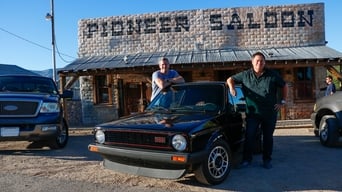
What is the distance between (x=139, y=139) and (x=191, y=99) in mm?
1386

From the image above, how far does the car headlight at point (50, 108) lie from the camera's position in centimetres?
703

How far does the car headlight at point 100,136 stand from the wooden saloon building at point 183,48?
894 centimetres

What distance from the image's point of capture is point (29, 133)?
669 centimetres

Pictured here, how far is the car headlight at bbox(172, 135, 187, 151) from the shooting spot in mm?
4156

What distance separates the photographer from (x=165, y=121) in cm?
460

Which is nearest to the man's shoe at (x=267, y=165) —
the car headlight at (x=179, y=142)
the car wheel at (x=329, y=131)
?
the car headlight at (x=179, y=142)

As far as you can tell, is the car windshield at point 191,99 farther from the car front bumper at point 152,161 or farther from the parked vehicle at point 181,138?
the car front bumper at point 152,161

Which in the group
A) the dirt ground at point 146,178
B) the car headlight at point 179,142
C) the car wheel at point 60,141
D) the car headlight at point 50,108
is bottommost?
the dirt ground at point 146,178

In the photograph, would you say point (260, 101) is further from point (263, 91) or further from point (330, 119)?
point (330, 119)

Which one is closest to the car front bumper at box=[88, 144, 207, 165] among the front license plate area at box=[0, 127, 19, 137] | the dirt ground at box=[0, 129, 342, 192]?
the dirt ground at box=[0, 129, 342, 192]

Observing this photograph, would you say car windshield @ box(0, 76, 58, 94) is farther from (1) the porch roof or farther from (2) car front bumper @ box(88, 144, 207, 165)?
(1) the porch roof

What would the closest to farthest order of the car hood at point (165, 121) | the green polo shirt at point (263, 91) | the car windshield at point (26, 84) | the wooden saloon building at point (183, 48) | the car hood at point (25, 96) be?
the car hood at point (165, 121), the green polo shirt at point (263, 91), the car hood at point (25, 96), the car windshield at point (26, 84), the wooden saloon building at point (183, 48)

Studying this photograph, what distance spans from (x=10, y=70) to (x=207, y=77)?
21.5 metres

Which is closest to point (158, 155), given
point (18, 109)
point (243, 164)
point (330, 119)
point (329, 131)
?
point (243, 164)
